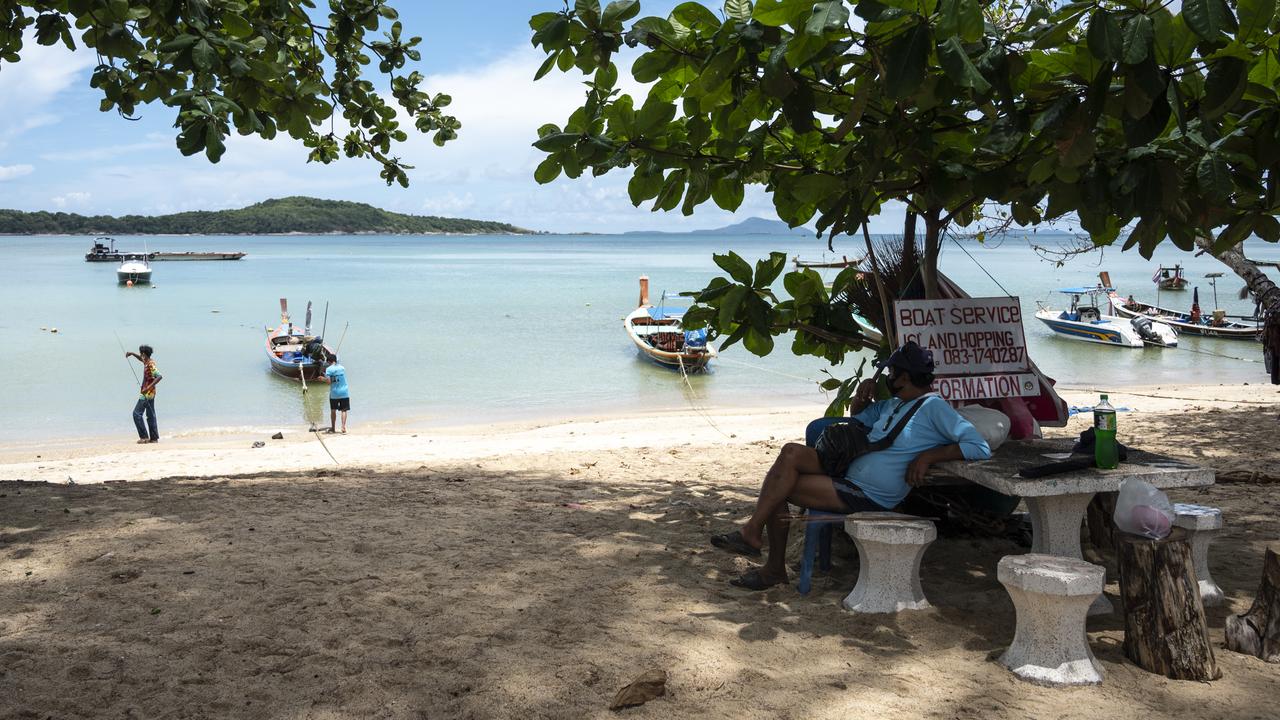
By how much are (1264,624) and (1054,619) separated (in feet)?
2.79

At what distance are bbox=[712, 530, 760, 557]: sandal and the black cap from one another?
1.20m

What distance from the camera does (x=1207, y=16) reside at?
2.37 meters

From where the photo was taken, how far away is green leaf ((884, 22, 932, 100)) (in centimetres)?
277

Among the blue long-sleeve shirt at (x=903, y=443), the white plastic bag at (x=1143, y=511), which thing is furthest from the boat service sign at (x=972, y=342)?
the white plastic bag at (x=1143, y=511)

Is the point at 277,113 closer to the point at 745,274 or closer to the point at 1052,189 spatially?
the point at 745,274

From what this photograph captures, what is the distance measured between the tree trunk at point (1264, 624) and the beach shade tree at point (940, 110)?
133 cm

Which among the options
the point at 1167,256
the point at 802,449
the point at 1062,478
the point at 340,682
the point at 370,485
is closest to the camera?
the point at 340,682

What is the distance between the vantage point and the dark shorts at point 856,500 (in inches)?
161

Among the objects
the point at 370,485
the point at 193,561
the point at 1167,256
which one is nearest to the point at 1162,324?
the point at 370,485

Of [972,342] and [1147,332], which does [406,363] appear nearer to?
[1147,332]

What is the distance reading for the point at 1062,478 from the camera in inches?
142

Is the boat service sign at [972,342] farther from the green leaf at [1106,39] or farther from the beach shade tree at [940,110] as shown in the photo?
the green leaf at [1106,39]

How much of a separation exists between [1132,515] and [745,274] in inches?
77.1

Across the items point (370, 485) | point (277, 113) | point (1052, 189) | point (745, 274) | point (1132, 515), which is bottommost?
point (370, 485)
